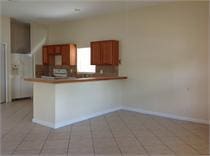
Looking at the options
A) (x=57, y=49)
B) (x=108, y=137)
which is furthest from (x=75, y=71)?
(x=108, y=137)

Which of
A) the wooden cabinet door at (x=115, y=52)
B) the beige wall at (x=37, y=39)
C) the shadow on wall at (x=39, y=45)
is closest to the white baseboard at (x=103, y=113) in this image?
the wooden cabinet door at (x=115, y=52)

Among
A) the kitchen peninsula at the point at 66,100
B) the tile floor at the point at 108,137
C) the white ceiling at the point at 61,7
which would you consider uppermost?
the white ceiling at the point at 61,7

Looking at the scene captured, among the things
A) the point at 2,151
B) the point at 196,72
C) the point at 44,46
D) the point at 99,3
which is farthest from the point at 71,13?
the point at 2,151

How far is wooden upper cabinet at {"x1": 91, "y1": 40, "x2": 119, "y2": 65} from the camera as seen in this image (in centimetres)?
582

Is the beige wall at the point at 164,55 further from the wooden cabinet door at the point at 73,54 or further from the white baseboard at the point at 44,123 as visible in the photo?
the white baseboard at the point at 44,123

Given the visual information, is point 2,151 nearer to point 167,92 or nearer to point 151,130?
point 151,130

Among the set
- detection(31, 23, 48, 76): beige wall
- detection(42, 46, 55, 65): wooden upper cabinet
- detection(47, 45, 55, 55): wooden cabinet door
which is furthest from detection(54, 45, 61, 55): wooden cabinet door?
detection(31, 23, 48, 76): beige wall

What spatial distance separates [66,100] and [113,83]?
1.73m

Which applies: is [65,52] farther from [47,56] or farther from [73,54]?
[47,56]

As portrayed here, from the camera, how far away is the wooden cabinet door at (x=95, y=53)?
6094mm

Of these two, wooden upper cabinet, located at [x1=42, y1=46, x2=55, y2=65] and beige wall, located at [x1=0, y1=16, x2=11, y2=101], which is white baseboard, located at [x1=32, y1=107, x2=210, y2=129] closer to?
beige wall, located at [x1=0, y1=16, x2=11, y2=101]

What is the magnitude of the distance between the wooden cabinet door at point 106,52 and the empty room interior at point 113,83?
3 centimetres

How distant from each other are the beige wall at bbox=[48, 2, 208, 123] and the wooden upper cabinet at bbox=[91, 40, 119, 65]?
22 cm

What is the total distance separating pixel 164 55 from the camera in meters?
5.09
